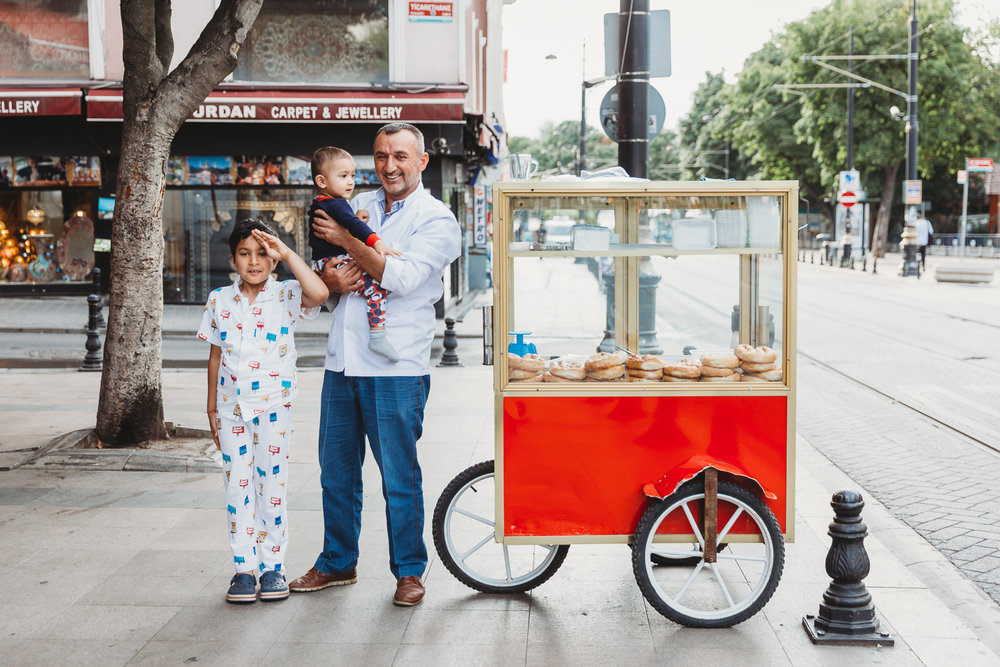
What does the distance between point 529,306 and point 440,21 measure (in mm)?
14826

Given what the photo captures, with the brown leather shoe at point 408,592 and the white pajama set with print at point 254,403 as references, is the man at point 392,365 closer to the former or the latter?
the brown leather shoe at point 408,592

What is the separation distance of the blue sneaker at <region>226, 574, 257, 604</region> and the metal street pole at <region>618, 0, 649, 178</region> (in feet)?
19.5

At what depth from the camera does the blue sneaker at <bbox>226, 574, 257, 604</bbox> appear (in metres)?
4.54

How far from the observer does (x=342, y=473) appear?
15.3 feet

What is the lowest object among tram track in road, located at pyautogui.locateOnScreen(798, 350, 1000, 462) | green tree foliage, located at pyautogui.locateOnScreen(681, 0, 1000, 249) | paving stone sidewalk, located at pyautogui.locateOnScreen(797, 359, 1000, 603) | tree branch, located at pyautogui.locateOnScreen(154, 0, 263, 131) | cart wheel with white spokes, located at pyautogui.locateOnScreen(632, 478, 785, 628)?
paving stone sidewalk, located at pyautogui.locateOnScreen(797, 359, 1000, 603)

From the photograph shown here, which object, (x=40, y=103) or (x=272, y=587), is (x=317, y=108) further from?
(x=272, y=587)

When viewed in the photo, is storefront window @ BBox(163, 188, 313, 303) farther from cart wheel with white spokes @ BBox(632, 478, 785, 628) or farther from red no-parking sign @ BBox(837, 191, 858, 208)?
red no-parking sign @ BBox(837, 191, 858, 208)

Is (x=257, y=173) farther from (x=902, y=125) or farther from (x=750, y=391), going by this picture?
(x=902, y=125)

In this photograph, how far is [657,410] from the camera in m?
4.43

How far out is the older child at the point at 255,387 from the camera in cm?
445

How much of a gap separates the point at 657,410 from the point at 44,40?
724 inches

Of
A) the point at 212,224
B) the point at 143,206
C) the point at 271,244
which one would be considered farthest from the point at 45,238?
the point at 271,244

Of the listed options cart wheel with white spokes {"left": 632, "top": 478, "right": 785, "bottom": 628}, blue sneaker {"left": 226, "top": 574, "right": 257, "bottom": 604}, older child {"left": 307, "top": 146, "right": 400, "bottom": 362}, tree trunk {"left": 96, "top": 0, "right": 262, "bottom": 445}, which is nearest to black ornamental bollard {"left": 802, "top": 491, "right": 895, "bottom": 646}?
cart wheel with white spokes {"left": 632, "top": 478, "right": 785, "bottom": 628}

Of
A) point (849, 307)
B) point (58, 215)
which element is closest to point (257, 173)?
point (58, 215)
